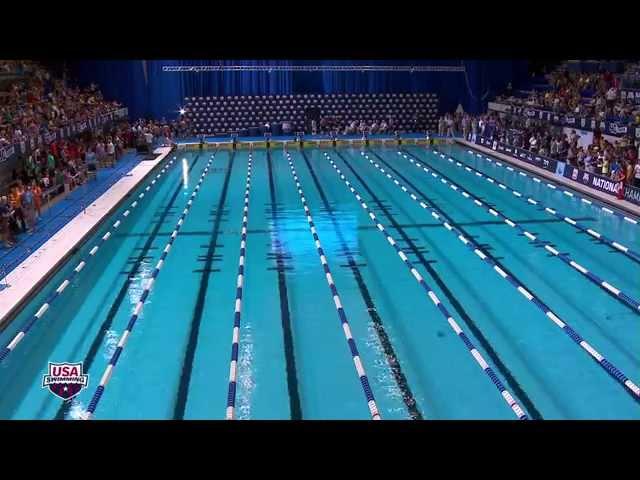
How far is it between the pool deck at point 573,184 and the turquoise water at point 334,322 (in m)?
0.52

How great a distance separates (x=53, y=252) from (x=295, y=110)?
64.2 feet

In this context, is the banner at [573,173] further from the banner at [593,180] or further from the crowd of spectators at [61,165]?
the crowd of spectators at [61,165]

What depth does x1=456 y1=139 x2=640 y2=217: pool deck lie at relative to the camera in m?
13.2

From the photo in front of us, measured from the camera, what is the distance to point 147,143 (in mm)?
21609

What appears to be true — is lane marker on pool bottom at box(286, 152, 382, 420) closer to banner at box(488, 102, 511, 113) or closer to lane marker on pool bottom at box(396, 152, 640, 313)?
lane marker on pool bottom at box(396, 152, 640, 313)

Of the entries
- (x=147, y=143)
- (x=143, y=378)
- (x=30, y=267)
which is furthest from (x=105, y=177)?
(x=143, y=378)

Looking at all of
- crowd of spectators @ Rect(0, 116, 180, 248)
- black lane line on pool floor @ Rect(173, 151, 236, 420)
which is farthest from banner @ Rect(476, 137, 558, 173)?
crowd of spectators @ Rect(0, 116, 180, 248)

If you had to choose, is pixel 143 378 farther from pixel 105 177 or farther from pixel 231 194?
pixel 105 177

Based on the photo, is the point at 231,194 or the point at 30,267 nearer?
the point at 30,267

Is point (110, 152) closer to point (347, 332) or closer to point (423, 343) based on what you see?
point (347, 332)

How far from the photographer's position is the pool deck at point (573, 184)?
521 inches

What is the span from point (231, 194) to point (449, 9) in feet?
45.6

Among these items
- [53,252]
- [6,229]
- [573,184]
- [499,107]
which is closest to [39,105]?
[6,229]
